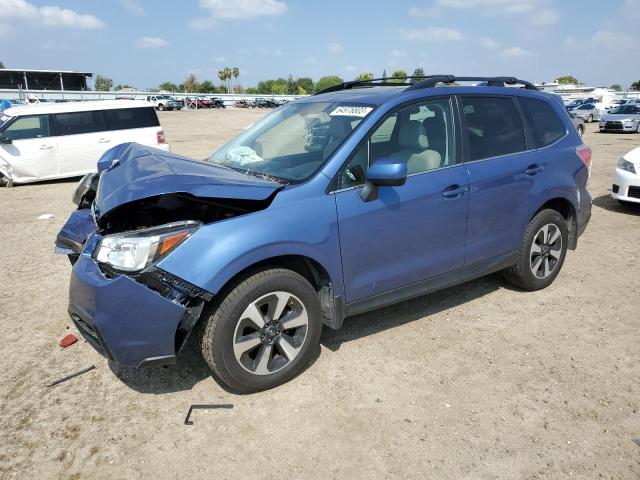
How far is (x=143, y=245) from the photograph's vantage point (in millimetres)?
2740

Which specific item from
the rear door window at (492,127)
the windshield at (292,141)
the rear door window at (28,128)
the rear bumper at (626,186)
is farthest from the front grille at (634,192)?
the rear door window at (28,128)

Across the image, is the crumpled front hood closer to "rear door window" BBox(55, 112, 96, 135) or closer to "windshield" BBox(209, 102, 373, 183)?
"windshield" BBox(209, 102, 373, 183)

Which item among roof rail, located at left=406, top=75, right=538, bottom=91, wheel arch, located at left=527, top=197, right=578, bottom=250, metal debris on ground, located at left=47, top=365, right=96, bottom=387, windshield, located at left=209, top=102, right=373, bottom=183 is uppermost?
roof rail, located at left=406, top=75, right=538, bottom=91

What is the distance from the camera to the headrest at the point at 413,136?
12.1 feet

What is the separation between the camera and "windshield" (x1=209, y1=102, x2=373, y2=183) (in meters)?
3.46

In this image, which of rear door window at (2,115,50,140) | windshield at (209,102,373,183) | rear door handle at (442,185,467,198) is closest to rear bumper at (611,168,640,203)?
rear door handle at (442,185,467,198)

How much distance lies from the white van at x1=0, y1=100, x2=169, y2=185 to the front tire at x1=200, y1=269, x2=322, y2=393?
10232 mm

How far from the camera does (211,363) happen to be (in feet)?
9.69

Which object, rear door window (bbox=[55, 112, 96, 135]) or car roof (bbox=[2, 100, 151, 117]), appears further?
rear door window (bbox=[55, 112, 96, 135])

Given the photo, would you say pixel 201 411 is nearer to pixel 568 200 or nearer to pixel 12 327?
pixel 12 327

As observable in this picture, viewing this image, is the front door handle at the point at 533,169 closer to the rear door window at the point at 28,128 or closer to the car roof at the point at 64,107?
the car roof at the point at 64,107

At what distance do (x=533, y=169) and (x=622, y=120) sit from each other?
Answer: 23960mm

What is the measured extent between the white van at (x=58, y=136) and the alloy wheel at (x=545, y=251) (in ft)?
33.6

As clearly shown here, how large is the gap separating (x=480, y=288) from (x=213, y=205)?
2963 mm
